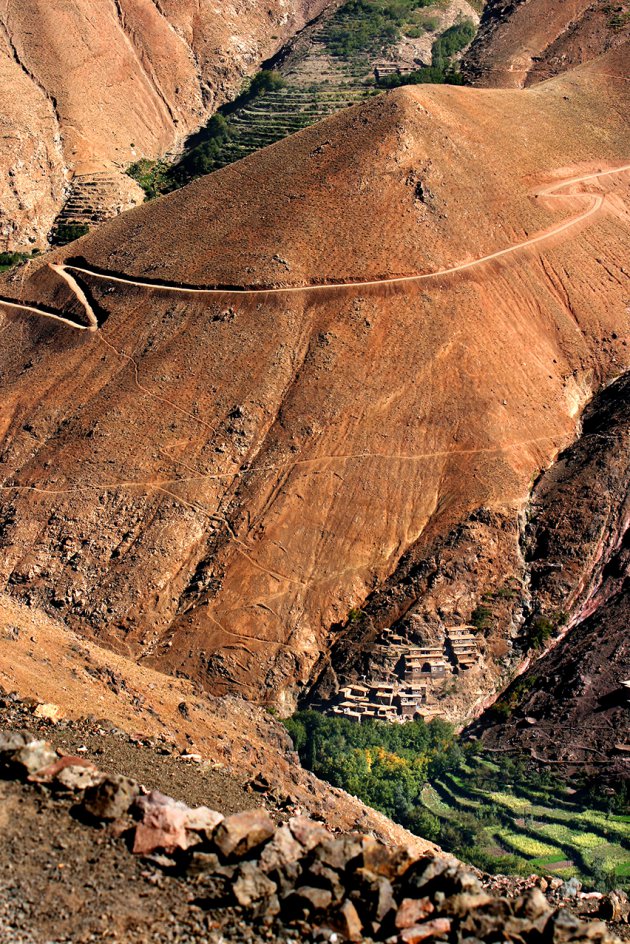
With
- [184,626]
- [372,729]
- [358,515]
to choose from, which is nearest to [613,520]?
[358,515]

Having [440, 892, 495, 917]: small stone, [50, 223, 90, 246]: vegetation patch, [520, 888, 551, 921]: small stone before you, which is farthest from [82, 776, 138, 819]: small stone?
[50, 223, 90, 246]: vegetation patch

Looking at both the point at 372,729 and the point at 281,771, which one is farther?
the point at 372,729

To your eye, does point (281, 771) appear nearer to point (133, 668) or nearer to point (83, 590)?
point (133, 668)

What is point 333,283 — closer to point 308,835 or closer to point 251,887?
point 308,835

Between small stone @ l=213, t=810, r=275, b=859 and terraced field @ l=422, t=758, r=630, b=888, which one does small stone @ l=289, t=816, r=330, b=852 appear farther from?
terraced field @ l=422, t=758, r=630, b=888

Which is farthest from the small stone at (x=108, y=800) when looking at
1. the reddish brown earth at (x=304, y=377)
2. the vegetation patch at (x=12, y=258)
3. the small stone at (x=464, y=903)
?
the vegetation patch at (x=12, y=258)

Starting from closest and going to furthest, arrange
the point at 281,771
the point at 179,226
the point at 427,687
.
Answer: the point at 281,771 → the point at 427,687 → the point at 179,226

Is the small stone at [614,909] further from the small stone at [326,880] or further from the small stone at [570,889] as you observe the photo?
the small stone at [326,880]
